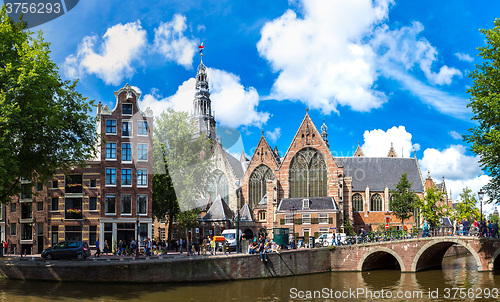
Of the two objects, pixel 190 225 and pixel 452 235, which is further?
pixel 190 225

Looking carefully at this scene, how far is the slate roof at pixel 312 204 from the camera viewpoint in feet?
189

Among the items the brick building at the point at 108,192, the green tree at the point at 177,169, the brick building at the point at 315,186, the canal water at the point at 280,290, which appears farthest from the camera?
the brick building at the point at 315,186

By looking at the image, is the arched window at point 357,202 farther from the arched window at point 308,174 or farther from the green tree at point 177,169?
the green tree at point 177,169

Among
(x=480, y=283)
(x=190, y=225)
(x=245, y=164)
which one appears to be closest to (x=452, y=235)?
(x=480, y=283)

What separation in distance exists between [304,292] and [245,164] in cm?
4943

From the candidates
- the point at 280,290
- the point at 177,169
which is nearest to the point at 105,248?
the point at 177,169

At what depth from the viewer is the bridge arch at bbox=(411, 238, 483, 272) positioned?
3853cm

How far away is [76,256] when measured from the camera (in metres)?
34.4

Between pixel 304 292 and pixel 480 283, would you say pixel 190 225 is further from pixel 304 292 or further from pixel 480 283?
pixel 480 283

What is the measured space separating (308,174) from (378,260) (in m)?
20.3

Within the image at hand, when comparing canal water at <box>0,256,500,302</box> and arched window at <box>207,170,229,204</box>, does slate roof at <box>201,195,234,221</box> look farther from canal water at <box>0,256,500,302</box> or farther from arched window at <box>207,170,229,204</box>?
canal water at <box>0,256,500,302</box>

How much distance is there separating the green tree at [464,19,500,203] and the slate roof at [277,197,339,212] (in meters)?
25.1

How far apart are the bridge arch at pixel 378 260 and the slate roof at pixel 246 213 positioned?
22.1 metres

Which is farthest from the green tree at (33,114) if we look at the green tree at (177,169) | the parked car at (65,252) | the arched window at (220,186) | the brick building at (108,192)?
the arched window at (220,186)
